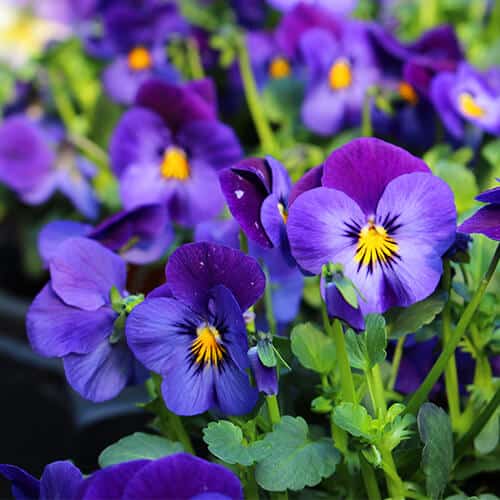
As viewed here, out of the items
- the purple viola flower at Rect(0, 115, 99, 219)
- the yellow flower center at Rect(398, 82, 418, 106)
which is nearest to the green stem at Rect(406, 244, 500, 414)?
the yellow flower center at Rect(398, 82, 418, 106)

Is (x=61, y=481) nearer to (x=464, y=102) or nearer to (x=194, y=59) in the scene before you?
(x=464, y=102)

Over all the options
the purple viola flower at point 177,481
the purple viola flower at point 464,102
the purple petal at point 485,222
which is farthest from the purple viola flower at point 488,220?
the purple viola flower at point 464,102

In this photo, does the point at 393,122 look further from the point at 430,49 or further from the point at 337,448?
the point at 337,448

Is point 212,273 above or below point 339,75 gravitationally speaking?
above

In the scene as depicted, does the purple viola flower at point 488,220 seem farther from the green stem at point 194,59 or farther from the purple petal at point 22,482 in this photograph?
the green stem at point 194,59

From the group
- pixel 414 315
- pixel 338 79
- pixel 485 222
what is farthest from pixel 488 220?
pixel 338 79

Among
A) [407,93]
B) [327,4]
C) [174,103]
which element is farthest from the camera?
[327,4]

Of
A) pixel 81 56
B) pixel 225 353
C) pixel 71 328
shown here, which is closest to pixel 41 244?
pixel 71 328
